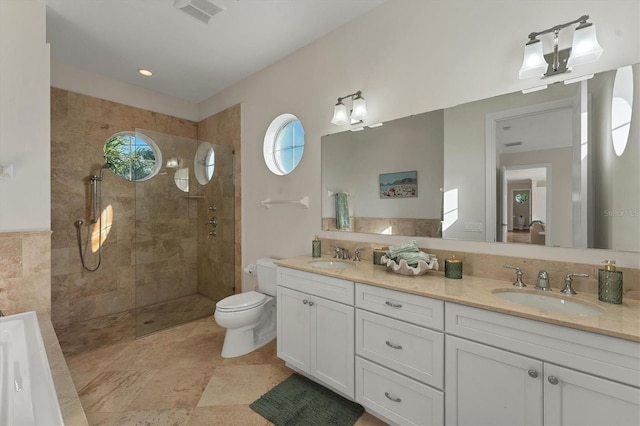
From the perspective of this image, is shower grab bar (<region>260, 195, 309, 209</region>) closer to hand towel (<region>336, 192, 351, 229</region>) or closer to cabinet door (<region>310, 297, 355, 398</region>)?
hand towel (<region>336, 192, 351, 229</region>)

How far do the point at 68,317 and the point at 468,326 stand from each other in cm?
369

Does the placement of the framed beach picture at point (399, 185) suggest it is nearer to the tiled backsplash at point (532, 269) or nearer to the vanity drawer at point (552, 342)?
the tiled backsplash at point (532, 269)

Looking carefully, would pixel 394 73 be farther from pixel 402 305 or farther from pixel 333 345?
pixel 333 345

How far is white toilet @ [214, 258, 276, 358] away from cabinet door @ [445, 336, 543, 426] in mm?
1594

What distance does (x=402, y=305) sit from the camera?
141 cm

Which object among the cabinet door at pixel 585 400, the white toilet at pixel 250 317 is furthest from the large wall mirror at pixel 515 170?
the white toilet at pixel 250 317

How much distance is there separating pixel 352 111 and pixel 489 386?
72.9 inches

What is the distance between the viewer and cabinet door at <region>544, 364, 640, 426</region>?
895mm

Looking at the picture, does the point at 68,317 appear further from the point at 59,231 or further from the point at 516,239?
the point at 516,239

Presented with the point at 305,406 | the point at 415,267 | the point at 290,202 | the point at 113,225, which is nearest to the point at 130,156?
the point at 113,225

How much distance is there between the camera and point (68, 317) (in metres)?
2.81

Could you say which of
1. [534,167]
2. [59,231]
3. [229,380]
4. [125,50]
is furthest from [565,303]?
[59,231]

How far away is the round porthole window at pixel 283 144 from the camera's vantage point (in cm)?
276

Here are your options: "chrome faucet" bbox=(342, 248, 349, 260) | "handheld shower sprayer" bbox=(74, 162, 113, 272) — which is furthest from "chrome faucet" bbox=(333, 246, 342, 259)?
"handheld shower sprayer" bbox=(74, 162, 113, 272)
